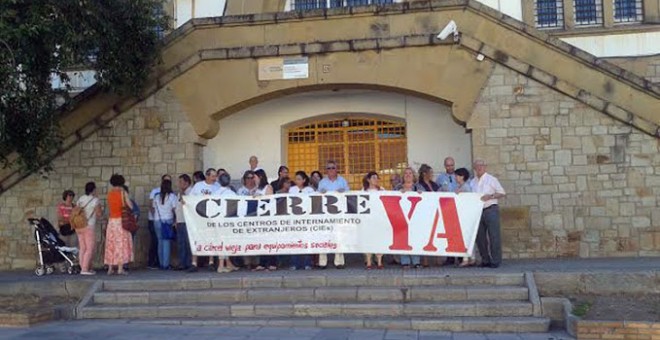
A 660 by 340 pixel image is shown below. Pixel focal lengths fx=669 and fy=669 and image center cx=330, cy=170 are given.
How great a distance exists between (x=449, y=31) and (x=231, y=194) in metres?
5.15

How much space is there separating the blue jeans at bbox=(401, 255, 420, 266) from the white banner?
0.96ft

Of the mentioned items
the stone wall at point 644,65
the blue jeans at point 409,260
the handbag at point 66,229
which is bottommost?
the blue jeans at point 409,260

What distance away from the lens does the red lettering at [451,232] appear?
36.4 feet

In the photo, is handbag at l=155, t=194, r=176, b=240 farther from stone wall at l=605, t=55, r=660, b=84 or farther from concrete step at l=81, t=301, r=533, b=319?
stone wall at l=605, t=55, r=660, b=84

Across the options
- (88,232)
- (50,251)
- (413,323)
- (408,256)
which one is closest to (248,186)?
(88,232)

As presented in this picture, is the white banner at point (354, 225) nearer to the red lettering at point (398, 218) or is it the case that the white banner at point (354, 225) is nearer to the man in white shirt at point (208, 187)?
the red lettering at point (398, 218)

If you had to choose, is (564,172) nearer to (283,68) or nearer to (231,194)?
(283,68)

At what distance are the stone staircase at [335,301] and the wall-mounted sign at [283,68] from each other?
446 centimetres

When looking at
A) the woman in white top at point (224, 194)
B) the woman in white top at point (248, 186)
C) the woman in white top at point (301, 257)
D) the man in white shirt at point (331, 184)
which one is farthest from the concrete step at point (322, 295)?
the woman in white top at point (248, 186)

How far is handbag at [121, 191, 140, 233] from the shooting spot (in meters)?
11.7

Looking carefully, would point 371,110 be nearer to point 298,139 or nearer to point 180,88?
point 298,139

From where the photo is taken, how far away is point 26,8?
10562 millimetres

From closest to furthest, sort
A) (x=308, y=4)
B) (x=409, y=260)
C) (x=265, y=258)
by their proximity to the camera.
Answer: (x=409, y=260) → (x=265, y=258) → (x=308, y=4)

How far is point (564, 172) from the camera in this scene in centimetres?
1255
